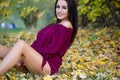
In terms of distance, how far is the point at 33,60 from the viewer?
421cm

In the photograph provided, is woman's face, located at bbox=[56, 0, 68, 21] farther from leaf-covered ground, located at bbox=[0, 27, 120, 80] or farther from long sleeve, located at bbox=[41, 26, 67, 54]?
leaf-covered ground, located at bbox=[0, 27, 120, 80]

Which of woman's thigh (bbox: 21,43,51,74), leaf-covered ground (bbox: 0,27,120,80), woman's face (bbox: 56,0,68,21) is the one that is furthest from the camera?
woman's face (bbox: 56,0,68,21)

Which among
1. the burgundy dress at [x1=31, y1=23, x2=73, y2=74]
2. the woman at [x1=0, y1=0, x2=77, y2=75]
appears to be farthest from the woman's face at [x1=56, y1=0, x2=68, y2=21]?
the burgundy dress at [x1=31, y1=23, x2=73, y2=74]

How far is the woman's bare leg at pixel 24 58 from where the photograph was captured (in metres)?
4.00

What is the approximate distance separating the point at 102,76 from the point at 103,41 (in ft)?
9.98

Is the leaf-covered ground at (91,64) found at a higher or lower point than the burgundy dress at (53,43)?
lower

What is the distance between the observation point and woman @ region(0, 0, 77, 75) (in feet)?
13.4

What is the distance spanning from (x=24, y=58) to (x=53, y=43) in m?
0.38

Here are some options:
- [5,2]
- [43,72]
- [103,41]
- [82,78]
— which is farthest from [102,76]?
[103,41]

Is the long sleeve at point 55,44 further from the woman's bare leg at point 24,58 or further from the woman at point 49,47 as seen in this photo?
the woman's bare leg at point 24,58

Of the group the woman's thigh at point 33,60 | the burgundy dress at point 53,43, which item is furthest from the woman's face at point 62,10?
the woman's thigh at point 33,60

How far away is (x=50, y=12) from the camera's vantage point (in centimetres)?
1533

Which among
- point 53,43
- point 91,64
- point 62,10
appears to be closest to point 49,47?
point 53,43

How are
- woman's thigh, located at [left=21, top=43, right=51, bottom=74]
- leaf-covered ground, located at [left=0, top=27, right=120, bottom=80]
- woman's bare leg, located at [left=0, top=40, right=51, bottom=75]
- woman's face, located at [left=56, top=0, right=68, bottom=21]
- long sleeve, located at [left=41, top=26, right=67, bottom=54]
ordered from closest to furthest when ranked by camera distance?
woman's bare leg, located at [left=0, top=40, right=51, bottom=75] < woman's thigh, located at [left=21, top=43, right=51, bottom=74] < long sleeve, located at [left=41, top=26, right=67, bottom=54] < leaf-covered ground, located at [left=0, top=27, right=120, bottom=80] < woman's face, located at [left=56, top=0, right=68, bottom=21]
